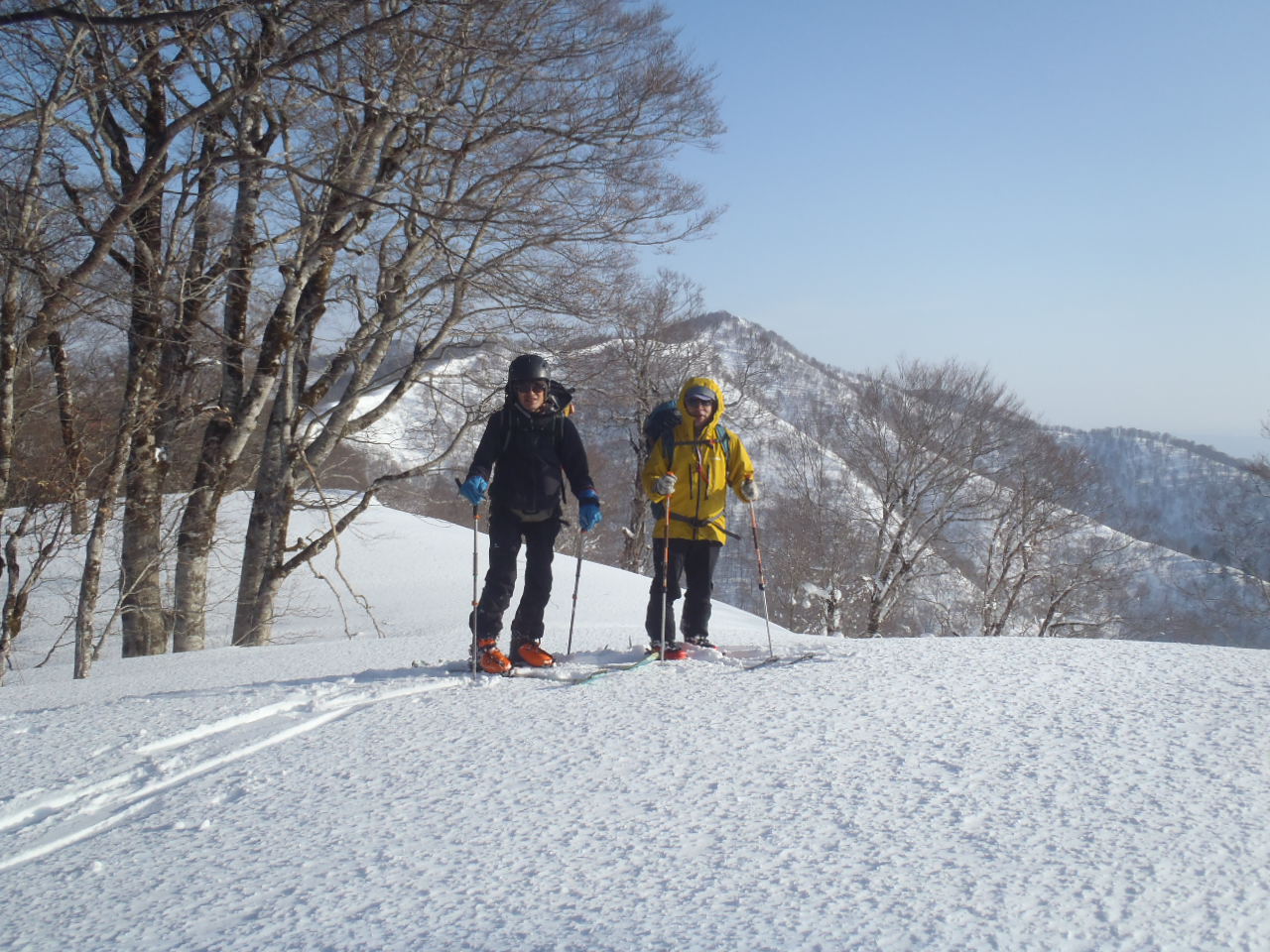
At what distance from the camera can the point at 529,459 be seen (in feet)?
16.2

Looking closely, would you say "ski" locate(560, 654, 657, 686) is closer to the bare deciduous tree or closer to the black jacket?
the black jacket

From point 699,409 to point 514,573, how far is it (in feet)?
5.06

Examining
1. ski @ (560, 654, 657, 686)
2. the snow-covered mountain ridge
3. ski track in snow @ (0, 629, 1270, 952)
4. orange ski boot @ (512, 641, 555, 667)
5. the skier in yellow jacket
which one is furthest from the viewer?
the snow-covered mountain ridge

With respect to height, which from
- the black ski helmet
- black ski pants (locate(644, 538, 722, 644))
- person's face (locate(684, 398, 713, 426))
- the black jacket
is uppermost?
the black ski helmet

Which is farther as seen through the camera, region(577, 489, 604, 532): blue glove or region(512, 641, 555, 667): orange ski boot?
region(577, 489, 604, 532): blue glove

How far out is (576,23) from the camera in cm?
762

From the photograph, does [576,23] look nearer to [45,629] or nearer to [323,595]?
[323,595]

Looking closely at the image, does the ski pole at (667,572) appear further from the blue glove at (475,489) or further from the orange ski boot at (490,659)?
the blue glove at (475,489)

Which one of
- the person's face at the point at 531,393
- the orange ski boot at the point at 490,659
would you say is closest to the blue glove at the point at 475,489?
the person's face at the point at 531,393

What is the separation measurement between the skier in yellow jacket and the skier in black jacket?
50 cm

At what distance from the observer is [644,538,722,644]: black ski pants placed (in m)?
5.12

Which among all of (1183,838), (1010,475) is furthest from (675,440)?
(1010,475)

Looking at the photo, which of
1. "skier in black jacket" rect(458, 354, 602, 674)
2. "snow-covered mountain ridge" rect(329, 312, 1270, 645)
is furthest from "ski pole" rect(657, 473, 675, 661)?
"snow-covered mountain ridge" rect(329, 312, 1270, 645)

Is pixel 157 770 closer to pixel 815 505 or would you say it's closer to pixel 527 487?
pixel 527 487
